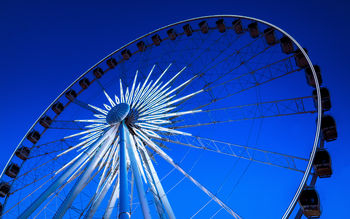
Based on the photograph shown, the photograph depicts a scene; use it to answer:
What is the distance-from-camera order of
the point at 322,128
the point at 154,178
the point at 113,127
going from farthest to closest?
the point at 113,127 < the point at 154,178 < the point at 322,128

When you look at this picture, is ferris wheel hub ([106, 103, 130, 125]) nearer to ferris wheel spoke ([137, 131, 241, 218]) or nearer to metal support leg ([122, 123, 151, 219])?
ferris wheel spoke ([137, 131, 241, 218])

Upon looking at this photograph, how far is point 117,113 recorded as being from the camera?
13.0 meters

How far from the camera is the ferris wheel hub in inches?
498

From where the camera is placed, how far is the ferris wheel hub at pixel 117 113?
A: 498 inches

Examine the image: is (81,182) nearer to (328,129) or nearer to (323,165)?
(323,165)

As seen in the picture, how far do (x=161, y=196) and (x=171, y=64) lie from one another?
27.7 feet

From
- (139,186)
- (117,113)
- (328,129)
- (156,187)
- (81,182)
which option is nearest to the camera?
(139,186)

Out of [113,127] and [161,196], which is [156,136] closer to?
[113,127]

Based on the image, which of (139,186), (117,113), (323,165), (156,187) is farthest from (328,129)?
(117,113)

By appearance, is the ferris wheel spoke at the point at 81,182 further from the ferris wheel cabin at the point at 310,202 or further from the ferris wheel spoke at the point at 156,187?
the ferris wheel cabin at the point at 310,202

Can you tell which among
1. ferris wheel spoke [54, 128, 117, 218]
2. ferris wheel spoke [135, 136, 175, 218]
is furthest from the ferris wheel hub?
ferris wheel spoke [135, 136, 175, 218]

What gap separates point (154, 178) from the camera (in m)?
11.5

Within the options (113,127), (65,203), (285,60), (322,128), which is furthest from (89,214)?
(285,60)

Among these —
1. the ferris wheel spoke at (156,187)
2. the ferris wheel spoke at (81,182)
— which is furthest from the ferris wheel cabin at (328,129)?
the ferris wheel spoke at (81,182)
